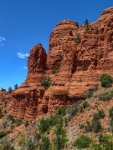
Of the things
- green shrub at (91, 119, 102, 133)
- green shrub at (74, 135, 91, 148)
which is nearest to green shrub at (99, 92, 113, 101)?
green shrub at (91, 119, 102, 133)

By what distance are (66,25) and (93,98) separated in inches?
800

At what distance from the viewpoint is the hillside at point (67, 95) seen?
140 ft

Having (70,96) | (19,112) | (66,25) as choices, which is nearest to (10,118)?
(19,112)

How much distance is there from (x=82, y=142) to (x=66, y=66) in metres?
19.8

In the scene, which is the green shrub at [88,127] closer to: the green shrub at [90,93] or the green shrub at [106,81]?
the green shrub at [90,93]

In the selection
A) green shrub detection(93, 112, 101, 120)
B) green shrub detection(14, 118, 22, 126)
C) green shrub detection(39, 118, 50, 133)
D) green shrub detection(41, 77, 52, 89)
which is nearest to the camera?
green shrub detection(93, 112, 101, 120)

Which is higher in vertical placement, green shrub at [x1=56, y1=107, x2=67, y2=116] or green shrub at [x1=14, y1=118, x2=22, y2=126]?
green shrub at [x1=56, y1=107, x2=67, y2=116]

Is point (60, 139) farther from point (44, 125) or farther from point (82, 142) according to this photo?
point (44, 125)

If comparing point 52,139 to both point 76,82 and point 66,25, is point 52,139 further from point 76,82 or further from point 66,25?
point 66,25

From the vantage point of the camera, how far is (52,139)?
145ft

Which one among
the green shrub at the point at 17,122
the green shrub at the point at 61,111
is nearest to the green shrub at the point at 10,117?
the green shrub at the point at 17,122

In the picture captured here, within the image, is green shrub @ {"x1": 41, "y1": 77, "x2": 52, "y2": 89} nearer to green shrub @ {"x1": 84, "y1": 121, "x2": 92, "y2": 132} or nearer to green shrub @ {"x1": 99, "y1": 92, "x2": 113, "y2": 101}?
green shrub @ {"x1": 99, "y1": 92, "x2": 113, "y2": 101}

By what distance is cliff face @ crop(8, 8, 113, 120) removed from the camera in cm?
5284

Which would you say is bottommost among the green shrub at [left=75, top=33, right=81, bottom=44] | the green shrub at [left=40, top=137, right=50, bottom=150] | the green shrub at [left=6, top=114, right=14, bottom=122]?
the green shrub at [left=40, top=137, right=50, bottom=150]
